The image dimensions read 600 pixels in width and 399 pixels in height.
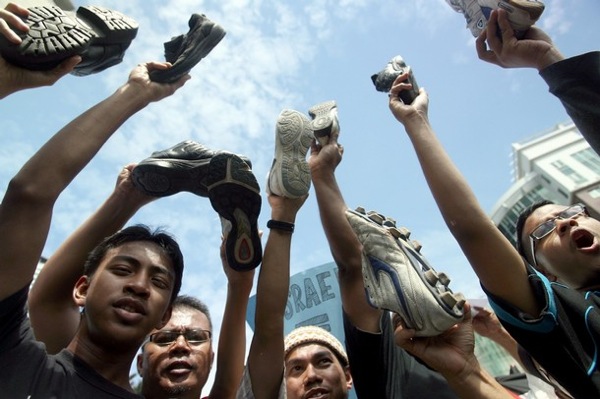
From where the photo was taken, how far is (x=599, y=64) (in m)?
2.05

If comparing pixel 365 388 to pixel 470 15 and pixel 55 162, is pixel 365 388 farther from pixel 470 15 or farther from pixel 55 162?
pixel 470 15

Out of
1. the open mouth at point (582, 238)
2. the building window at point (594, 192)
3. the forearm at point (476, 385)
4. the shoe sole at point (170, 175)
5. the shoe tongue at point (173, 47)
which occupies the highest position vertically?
the building window at point (594, 192)

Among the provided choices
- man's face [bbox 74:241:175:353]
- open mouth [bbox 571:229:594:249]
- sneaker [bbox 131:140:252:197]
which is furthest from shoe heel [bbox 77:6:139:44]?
open mouth [bbox 571:229:594:249]

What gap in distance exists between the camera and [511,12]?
7.79ft

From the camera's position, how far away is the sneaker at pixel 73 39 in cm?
211

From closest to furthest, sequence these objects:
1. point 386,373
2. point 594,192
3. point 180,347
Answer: point 386,373
point 180,347
point 594,192

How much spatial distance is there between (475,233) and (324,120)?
4.79 feet

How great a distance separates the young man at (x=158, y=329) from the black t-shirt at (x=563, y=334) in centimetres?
165

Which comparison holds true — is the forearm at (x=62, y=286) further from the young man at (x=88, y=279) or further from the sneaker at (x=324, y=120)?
the sneaker at (x=324, y=120)

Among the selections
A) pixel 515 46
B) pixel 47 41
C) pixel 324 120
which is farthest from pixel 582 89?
pixel 47 41

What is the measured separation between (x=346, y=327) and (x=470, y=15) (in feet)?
6.01

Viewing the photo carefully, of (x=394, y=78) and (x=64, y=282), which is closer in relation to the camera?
(x=64, y=282)

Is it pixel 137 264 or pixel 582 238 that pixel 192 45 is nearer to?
pixel 137 264

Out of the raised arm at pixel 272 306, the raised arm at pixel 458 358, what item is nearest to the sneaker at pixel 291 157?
the raised arm at pixel 272 306
